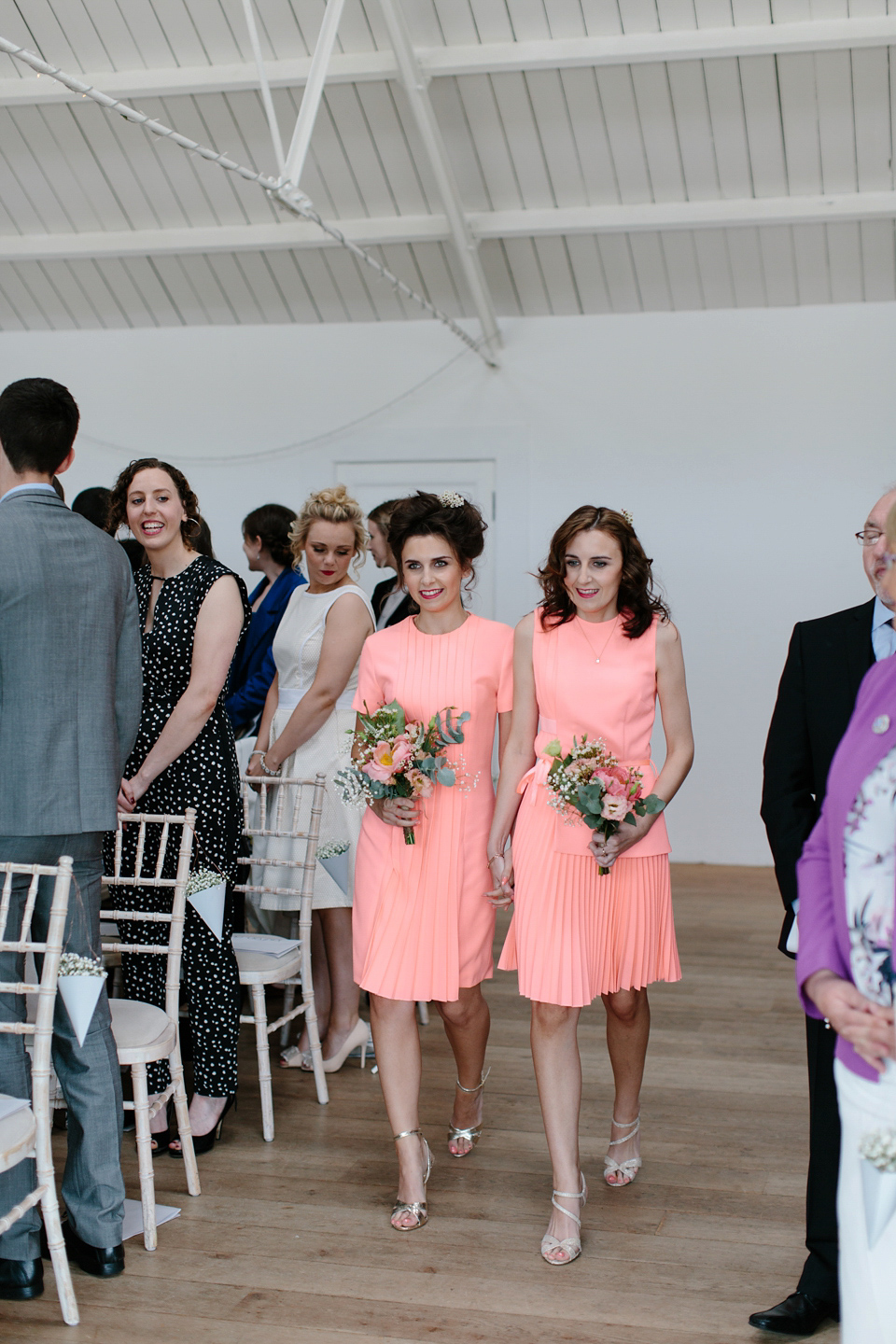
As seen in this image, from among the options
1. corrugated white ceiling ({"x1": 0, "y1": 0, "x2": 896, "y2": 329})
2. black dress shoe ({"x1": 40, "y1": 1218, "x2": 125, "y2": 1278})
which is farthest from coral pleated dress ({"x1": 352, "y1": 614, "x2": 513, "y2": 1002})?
corrugated white ceiling ({"x1": 0, "y1": 0, "x2": 896, "y2": 329})

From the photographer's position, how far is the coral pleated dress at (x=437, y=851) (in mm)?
3084

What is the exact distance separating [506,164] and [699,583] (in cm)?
278

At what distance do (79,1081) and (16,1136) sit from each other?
483 mm

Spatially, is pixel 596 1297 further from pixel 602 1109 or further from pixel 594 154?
pixel 594 154

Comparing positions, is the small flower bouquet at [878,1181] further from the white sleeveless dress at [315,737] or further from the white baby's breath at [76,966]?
the white sleeveless dress at [315,737]

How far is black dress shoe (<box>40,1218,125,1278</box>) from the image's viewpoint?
2750 millimetres

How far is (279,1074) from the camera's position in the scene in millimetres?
4152

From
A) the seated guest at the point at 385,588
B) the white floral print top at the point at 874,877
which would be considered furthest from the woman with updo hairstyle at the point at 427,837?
the seated guest at the point at 385,588

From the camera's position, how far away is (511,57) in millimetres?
6359

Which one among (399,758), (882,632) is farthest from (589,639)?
(882,632)

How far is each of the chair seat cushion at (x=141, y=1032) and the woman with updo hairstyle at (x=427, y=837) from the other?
0.49 metres

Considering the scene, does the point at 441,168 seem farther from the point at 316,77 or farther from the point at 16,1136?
the point at 16,1136

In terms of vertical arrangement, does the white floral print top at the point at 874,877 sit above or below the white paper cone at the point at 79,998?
above

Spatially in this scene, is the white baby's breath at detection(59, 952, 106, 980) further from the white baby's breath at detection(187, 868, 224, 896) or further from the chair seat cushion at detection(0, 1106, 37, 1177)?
the white baby's breath at detection(187, 868, 224, 896)
